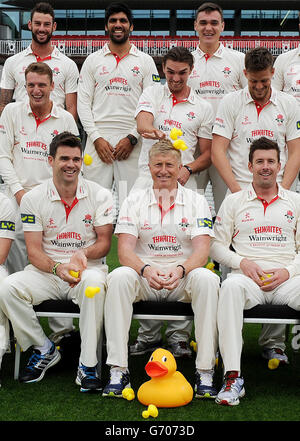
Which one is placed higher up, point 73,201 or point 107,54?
point 107,54

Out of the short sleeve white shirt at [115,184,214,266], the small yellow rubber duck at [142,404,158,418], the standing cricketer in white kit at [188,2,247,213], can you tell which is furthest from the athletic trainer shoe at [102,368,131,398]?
the standing cricketer in white kit at [188,2,247,213]

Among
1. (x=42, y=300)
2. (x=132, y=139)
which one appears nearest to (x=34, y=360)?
(x=42, y=300)

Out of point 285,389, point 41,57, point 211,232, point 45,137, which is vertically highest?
point 41,57

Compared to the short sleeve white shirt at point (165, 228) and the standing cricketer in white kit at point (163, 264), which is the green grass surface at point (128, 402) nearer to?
the standing cricketer in white kit at point (163, 264)

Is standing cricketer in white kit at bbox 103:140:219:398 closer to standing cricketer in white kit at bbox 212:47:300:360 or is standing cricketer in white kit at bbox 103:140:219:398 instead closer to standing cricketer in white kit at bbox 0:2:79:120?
standing cricketer in white kit at bbox 212:47:300:360

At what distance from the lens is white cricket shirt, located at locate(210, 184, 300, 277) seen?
4328mm

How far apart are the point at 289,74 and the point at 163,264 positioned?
8.18 feet

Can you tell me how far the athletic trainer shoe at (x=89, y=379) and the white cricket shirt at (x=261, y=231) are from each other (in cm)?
122

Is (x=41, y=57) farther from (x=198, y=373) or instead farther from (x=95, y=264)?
A: (x=198, y=373)

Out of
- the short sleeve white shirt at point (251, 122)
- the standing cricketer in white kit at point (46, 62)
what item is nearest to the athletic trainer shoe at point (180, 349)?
the short sleeve white shirt at point (251, 122)
